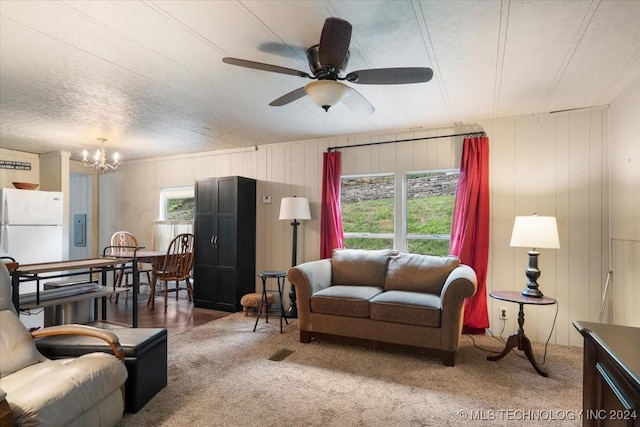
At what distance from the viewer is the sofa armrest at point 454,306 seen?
110 inches

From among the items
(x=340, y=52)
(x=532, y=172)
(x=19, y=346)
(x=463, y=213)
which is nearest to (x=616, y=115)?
(x=532, y=172)

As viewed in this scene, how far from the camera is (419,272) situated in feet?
11.5

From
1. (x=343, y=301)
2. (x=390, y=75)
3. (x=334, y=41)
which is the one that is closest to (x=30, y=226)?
(x=343, y=301)

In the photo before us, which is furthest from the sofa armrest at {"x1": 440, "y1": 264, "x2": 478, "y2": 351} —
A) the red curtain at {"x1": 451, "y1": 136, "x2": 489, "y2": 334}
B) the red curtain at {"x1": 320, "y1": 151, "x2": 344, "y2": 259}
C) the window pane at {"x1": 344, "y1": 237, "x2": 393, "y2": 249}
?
the red curtain at {"x1": 320, "y1": 151, "x2": 344, "y2": 259}

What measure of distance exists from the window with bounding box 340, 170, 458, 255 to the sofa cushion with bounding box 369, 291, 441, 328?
1015mm

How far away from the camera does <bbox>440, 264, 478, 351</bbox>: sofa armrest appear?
9.20ft

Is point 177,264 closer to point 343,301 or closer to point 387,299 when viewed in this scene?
point 343,301

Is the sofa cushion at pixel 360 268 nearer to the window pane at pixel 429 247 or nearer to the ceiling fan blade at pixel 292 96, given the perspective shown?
the window pane at pixel 429 247

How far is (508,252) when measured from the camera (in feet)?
11.8

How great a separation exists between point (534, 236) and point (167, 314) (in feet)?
14.0

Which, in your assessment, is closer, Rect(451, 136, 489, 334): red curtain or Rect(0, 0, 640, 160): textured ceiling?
Rect(0, 0, 640, 160): textured ceiling

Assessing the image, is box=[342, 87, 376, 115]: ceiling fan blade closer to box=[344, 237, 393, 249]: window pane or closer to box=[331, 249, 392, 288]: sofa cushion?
box=[331, 249, 392, 288]: sofa cushion

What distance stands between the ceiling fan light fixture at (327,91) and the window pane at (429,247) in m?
2.50

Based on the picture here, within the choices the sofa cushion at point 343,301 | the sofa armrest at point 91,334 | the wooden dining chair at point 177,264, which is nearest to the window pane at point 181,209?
the wooden dining chair at point 177,264
